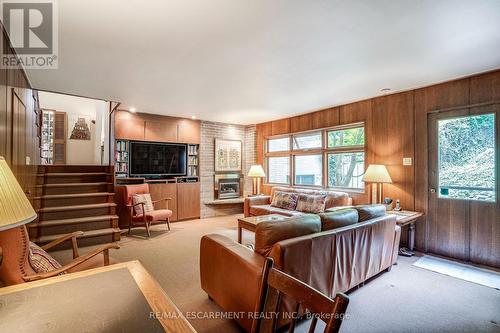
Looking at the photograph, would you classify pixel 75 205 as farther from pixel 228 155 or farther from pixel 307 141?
pixel 307 141

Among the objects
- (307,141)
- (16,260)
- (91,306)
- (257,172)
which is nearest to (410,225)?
(307,141)

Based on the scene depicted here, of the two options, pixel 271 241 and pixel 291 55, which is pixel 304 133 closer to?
pixel 291 55

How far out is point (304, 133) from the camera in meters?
5.55

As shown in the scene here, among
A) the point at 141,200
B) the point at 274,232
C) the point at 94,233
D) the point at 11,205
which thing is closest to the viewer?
the point at 11,205

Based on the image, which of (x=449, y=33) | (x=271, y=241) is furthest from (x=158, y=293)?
(x=449, y=33)

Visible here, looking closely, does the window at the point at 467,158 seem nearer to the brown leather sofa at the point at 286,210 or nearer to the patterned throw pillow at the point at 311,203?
the brown leather sofa at the point at 286,210

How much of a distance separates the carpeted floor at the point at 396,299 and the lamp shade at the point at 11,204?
1.59m

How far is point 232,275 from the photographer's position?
1905 mm

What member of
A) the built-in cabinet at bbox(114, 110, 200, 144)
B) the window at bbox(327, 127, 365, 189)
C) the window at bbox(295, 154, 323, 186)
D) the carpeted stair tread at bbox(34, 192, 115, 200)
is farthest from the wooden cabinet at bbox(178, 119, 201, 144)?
the window at bbox(327, 127, 365, 189)

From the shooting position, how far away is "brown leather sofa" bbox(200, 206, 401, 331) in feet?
5.78

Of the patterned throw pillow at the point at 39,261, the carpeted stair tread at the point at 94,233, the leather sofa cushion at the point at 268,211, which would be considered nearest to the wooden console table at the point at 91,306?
the patterned throw pillow at the point at 39,261

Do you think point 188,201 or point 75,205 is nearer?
point 75,205

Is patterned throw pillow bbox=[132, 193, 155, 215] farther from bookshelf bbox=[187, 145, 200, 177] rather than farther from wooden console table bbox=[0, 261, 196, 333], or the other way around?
wooden console table bbox=[0, 261, 196, 333]

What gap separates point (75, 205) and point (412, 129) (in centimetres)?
579
